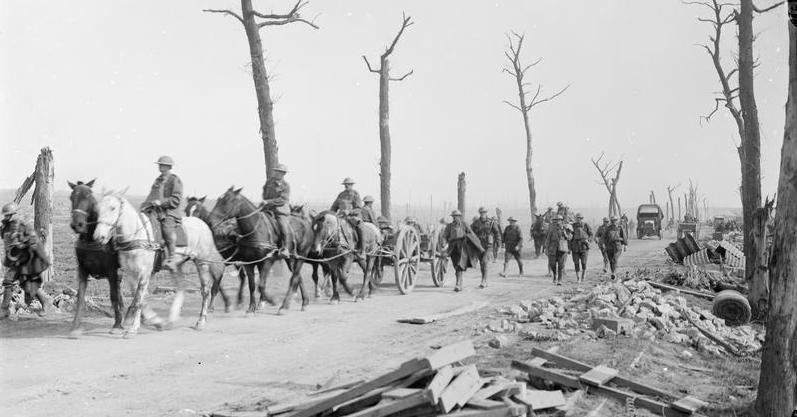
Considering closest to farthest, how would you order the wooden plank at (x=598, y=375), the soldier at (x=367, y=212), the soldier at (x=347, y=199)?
the wooden plank at (x=598, y=375) → the soldier at (x=347, y=199) → the soldier at (x=367, y=212)

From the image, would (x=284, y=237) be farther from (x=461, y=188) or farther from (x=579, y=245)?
(x=461, y=188)

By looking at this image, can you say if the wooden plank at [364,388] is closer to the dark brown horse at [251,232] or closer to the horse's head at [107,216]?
the horse's head at [107,216]

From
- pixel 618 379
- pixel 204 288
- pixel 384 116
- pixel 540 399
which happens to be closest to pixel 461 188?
pixel 384 116

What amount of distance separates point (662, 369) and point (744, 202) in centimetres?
857

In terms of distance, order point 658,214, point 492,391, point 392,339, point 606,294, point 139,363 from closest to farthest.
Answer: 1. point 492,391
2. point 139,363
3. point 392,339
4. point 606,294
5. point 658,214

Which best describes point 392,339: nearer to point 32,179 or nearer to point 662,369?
point 662,369

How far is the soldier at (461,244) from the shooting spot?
16.8 meters

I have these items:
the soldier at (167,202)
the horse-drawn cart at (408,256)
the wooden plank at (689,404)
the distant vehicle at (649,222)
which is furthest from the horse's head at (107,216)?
the distant vehicle at (649,222)

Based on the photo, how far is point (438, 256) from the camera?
1758 cm

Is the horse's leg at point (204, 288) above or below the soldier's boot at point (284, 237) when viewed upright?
below

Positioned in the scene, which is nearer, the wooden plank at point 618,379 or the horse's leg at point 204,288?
the wooden plank at point 618,379

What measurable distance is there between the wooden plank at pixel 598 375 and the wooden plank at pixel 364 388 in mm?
2196

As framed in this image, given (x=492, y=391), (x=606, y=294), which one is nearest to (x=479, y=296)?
(x=606, y=294)

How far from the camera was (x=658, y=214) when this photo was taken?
4534 cm
